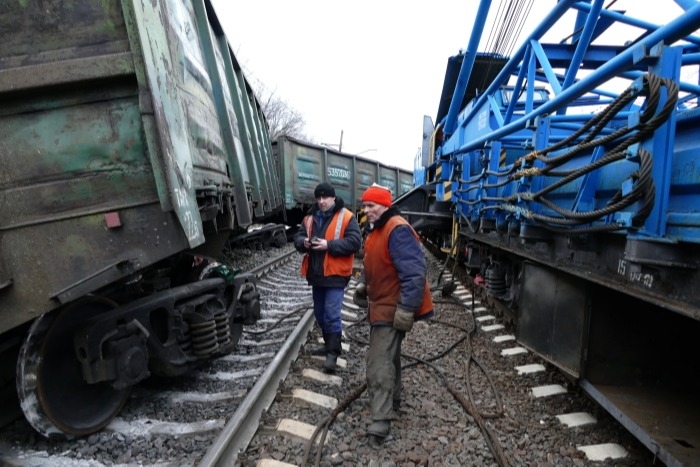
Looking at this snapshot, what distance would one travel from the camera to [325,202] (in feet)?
12.1

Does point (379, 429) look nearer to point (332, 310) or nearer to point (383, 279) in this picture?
point (383, 279)

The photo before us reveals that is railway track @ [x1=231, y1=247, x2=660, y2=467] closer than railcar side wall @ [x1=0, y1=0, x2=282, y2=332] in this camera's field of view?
No

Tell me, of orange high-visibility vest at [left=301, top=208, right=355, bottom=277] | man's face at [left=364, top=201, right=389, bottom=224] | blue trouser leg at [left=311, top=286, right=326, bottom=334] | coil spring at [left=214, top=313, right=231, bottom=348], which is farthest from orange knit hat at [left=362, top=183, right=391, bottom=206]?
coil spring at [left=214, top=313, right=231, bottom=348]

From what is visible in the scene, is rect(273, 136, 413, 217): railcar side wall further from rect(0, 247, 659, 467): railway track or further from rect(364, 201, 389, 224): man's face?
rect(364, 201, 389, 224): man's face

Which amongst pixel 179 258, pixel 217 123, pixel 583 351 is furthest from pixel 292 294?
pixel 583 351

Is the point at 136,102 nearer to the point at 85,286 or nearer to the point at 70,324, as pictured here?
the point at 85,286

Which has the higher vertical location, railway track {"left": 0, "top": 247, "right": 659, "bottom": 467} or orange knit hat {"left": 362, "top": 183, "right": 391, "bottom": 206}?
orange knit hat {"left": 362, "top": 183, "right": 391, "bottom": 206}

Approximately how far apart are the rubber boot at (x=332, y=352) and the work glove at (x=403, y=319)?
1.07m

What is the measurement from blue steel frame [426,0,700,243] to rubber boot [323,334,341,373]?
2.04 m

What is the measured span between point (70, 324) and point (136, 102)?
→ 1355 millimetres

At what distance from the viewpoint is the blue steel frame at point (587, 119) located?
1.92 meters

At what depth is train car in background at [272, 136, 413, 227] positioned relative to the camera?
11.7 metres

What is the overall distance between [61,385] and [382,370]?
6.36ft

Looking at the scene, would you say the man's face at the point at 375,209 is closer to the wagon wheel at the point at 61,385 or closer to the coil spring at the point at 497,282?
the wagon wheel at the point at 61,385
